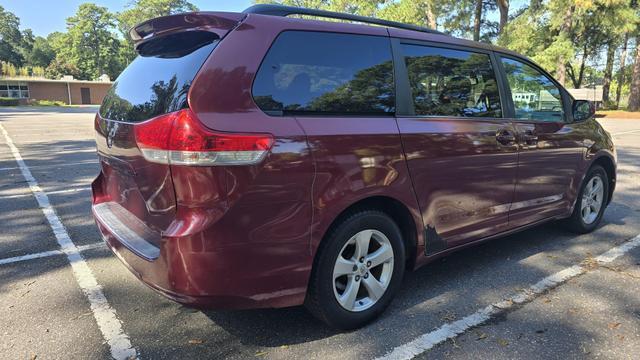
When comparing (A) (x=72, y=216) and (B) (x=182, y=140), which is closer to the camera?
(B) (x=182, y=140)

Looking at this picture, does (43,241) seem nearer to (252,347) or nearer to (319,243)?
(252,347)

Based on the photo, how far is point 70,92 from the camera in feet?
198

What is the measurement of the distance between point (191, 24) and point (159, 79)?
0.36 m

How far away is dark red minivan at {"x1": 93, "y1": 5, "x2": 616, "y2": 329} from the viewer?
2357 mm

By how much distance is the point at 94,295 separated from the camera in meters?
3.44

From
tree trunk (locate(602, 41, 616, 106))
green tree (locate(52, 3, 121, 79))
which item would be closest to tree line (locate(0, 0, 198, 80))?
green tree (locate(52, 3, 121, 79))

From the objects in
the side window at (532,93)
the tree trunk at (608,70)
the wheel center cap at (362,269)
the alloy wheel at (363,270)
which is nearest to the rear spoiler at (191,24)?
the alloy wheel at (363,270)

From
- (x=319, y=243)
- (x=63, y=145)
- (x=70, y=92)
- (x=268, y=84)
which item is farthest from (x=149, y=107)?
(x=70, y=92)

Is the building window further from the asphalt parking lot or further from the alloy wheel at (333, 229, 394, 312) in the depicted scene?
the alloy wheel at (333, 229, 394, 312)

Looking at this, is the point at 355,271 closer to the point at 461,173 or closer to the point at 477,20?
the point at 461,173

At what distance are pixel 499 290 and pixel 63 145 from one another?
11.7 metres

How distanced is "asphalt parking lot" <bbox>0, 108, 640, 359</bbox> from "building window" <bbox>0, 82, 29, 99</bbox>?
63.4m

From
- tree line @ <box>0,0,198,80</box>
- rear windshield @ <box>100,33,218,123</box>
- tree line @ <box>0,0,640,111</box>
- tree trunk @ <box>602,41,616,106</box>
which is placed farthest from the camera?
tree line @ <box>0,0,198,80</box>

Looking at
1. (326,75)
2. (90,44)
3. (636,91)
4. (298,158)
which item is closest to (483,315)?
(298,158)
